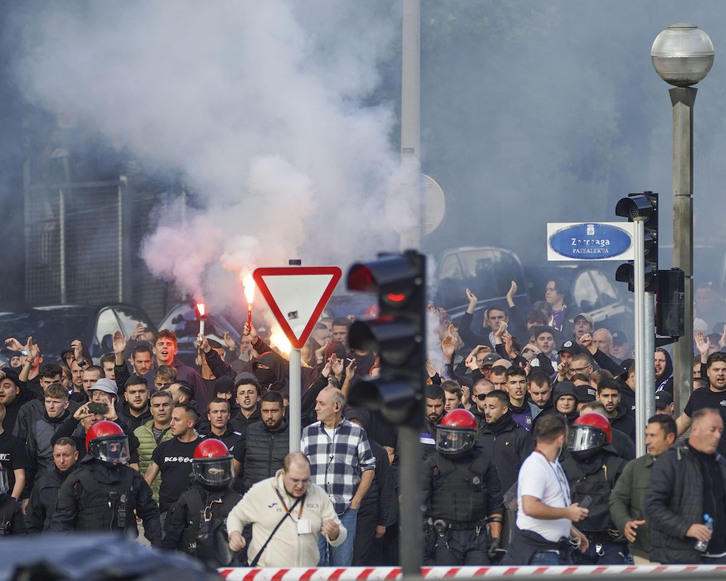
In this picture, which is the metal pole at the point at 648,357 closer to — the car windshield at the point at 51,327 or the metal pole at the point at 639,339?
the metal pole at the point at 639,339

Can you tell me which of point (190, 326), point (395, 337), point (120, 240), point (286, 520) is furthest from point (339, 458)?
point (120, 240)

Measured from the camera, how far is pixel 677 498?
796cm

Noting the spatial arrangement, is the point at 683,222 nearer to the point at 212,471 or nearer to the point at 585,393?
the point at 585,393

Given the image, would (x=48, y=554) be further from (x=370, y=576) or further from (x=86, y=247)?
(x=86, y=247)

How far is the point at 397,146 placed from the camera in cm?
2120

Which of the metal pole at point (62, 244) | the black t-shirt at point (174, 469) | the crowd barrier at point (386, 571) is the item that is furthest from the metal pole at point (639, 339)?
the metal pole at point (62, 244)

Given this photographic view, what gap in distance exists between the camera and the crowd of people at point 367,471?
814cm

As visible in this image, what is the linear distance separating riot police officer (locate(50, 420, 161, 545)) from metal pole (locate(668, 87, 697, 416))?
3661 millimetres

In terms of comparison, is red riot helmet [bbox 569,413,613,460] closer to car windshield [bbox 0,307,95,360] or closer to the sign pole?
the sign pole

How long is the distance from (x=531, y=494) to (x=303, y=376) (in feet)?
16.5

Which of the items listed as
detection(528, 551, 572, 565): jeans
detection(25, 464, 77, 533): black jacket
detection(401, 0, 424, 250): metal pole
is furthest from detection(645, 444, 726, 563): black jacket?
detection(401, 0, 424, 250): metal pole

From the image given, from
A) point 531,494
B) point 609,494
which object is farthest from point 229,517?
point 609,494

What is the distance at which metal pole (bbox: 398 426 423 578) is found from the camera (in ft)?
19.3

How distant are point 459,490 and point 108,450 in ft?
7.20
